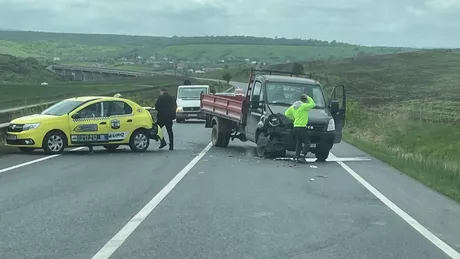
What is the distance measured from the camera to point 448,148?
31922mm

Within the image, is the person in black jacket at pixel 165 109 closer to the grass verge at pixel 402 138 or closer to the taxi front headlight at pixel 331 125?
the taxi front headlight at pixel 331 125

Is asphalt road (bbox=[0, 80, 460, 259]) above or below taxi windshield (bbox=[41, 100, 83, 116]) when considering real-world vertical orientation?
below

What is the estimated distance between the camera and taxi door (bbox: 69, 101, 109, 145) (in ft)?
63.9

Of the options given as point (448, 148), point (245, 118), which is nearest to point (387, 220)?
point (245, 118)

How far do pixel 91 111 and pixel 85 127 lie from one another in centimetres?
61

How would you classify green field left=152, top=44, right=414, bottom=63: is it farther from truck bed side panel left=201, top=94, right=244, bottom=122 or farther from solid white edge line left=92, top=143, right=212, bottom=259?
solid white edge line left=92, top=143, right=212, bottom=259

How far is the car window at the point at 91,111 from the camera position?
19.7m

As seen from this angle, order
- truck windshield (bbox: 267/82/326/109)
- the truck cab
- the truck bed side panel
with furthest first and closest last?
the truck bed side panel → truck windshield (bbox: 267/82/326/109) → the truck cab

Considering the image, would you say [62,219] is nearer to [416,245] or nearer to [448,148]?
[416,245]

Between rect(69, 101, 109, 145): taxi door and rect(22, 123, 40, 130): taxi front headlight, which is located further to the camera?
rect(69, 101, 109, 145): taxi door

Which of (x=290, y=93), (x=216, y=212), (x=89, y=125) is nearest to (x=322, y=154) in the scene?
(x=290, y=93)

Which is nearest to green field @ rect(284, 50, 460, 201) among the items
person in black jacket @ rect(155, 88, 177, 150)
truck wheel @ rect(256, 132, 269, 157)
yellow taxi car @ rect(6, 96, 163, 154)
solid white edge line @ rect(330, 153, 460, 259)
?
solid white edge line @ rect(330, 153, 460, 259)

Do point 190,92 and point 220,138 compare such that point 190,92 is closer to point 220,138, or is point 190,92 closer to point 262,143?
point 220,138

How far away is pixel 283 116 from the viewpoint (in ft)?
63.0
